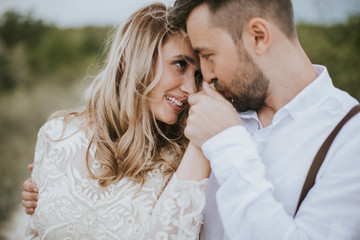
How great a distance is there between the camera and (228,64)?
177cm

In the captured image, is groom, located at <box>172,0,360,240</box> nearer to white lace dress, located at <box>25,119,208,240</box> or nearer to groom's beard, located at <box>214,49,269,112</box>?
groom's beard, located at <box>214,49,269,112</box>

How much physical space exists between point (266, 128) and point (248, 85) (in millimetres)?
303

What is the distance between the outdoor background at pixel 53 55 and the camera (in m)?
5.13

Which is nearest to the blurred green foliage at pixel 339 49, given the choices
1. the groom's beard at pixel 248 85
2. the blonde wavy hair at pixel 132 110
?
the blonde wavy hair at pixel 132 110

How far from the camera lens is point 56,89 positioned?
12109mm

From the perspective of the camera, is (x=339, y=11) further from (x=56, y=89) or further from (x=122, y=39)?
(x=56, y=89)

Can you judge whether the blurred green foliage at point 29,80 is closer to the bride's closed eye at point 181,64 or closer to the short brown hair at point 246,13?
the bride's closed eye at point 181,64

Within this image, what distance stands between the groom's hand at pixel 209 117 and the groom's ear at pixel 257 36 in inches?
14.2

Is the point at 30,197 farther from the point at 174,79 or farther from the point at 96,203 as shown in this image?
the point at 174,79

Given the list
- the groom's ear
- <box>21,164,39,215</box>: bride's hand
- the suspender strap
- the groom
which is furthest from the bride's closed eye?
<box>21,164,39,215</box>: bride's hand

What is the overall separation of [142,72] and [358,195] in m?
1.78

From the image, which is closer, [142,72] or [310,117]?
[310,117]

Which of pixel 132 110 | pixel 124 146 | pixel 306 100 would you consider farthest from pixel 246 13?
pixel 124 146

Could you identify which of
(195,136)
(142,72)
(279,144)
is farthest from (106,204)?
(279,144)
